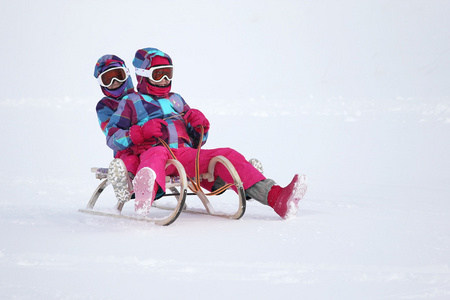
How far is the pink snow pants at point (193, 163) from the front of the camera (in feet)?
14.8

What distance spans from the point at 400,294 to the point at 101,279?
1.40 meters

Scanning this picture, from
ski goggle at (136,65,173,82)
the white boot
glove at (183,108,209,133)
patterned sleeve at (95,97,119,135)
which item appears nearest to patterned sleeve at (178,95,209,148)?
glove at (183,108,209,133)

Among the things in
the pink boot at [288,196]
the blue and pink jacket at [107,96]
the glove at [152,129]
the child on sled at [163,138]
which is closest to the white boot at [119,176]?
the child on sled at [163,138]

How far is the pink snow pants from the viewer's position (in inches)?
177

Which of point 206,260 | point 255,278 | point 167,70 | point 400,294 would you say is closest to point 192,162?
point 167,70

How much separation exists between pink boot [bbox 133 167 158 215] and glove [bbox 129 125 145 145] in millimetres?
374

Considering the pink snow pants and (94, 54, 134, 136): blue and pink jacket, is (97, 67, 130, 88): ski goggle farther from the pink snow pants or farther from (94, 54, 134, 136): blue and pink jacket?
the pink snow pants

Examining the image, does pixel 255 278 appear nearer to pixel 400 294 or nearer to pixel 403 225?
pixel 400 294

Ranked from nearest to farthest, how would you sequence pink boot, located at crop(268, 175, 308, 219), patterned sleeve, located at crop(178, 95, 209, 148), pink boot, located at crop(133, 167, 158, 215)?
pink boot, located at crop(133, 167, 158, 215) < pink boot, located at crop(268, 175, 308, 219) < patterned sleeve, located at crop(178, 95, 209, 148)

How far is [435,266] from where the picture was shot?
3.54 m

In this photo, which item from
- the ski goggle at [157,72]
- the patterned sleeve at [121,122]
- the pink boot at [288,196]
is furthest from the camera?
the ski goggle at [157,72]

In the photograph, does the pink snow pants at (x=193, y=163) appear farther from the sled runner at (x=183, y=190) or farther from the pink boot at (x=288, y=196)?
the pink boot at (x=288, y=196)

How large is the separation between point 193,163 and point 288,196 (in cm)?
71

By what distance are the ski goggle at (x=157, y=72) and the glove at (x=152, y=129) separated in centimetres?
38
